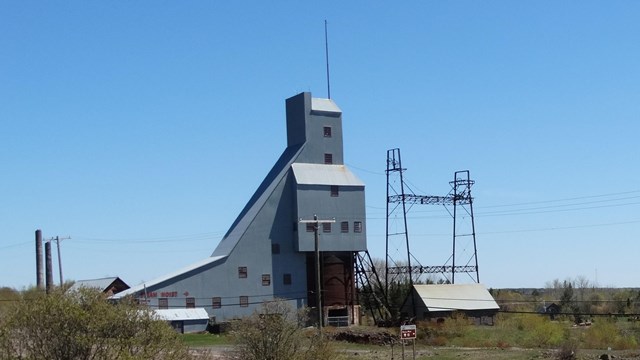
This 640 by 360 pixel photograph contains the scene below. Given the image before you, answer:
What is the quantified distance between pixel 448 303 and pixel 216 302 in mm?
20917

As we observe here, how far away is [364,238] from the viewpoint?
76375 millimetres

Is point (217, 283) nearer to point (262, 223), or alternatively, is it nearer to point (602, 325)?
point (262, 223)

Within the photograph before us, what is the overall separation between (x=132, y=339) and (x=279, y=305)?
50.3 feet

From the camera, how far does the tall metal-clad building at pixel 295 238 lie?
69.8m

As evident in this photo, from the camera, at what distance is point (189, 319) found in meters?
66.0

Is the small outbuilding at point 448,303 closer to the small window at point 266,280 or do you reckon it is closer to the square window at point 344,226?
the square window at point 344,226

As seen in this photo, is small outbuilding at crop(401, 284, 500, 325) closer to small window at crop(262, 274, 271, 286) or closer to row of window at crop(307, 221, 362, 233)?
row of window at crop(307, 221, 362, 233)

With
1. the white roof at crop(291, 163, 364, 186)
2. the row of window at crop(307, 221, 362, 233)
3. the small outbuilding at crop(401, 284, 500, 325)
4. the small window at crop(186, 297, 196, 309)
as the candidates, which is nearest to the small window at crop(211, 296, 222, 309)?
the small window at crop(186, 297, 196, 309)

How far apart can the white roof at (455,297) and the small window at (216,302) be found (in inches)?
704

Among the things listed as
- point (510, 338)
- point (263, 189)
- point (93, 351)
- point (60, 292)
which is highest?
point (263, 189)

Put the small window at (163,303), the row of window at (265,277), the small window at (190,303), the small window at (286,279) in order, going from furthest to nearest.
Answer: the small window at (286,279), the row of window at (265,277), the small window at (190,303), the small window at (163,303)

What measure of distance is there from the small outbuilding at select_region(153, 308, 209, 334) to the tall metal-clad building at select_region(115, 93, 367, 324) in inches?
45.6

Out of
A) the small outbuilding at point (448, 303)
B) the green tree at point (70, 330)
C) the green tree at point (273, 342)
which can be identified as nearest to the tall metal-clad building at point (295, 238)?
the small outbuilding at point (448, 303)

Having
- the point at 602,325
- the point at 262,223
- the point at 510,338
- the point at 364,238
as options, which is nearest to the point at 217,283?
the point at 262,223
